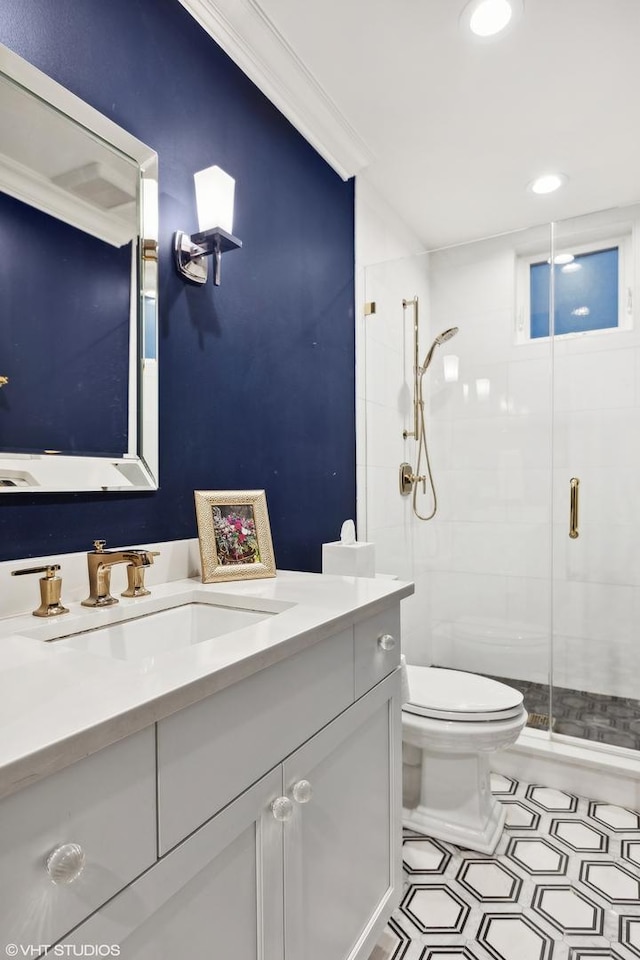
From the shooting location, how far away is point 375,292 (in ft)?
8.05

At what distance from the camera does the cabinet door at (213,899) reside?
0.62m

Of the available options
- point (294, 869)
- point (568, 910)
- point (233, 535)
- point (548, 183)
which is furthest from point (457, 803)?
point (548, 183)

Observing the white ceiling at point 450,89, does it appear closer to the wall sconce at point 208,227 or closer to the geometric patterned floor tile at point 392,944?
the wall sconce at point 208,227

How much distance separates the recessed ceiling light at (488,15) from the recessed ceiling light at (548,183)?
0.93 metres

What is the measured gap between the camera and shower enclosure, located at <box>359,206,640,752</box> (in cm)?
240

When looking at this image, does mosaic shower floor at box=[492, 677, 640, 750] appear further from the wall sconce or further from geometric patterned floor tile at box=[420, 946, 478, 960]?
the wall sconce

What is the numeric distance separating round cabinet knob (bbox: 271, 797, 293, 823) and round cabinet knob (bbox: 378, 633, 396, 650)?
423mm

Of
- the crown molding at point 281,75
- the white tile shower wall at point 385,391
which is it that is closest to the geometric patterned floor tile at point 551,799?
the white tile shower wall at point 385,391

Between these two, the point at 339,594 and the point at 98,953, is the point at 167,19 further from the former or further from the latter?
the point at 98,953

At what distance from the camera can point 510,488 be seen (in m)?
2.51

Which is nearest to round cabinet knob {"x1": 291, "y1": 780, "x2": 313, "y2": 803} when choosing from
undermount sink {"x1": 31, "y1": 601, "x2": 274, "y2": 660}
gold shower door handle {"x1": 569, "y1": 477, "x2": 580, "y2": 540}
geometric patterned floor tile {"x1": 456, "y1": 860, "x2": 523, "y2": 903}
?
undermount sink {"x1": 31, "y1": 601, "x2": 274, "y2": 660}

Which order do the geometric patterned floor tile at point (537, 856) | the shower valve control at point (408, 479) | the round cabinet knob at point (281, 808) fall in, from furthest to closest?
1. the shower valve control at point (408, 479)
2. the geometric patterned floor tile at point (537, 856)
3. the round cabinet knob at point (281, 808)

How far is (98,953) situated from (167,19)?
190 cm

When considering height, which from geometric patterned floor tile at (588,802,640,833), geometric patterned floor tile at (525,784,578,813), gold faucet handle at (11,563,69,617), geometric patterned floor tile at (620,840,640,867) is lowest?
geometric patterned floor tile at (525,784,578,813)
